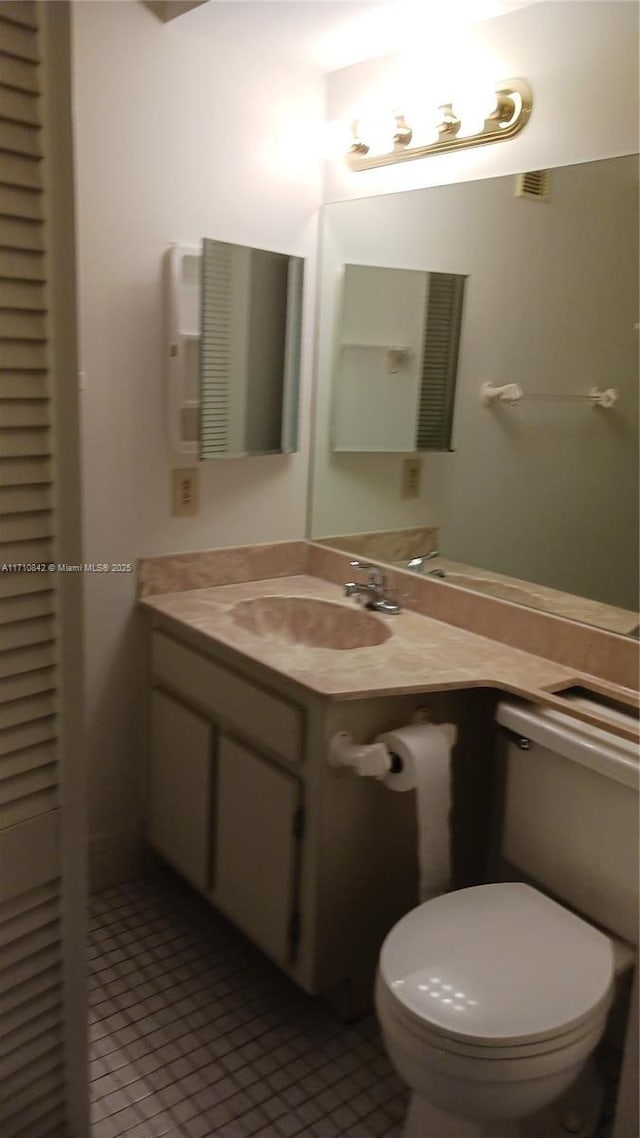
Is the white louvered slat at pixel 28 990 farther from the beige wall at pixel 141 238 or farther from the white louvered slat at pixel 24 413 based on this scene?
the beige wall at pixel 141 238

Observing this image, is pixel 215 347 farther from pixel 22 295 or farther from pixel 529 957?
pixel 529 957

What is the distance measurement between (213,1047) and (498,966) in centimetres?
75

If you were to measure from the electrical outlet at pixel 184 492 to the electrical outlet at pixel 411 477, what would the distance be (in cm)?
56

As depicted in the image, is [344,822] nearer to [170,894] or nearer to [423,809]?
[423,809]

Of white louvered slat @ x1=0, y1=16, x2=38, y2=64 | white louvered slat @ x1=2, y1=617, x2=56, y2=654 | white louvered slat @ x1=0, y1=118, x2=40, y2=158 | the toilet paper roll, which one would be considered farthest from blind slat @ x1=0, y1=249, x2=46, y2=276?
the toilet paper roll

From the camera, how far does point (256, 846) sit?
72.2 inches

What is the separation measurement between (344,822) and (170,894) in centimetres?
80

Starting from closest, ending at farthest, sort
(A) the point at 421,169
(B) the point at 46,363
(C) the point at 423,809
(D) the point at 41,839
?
(B) the point at 46,363
(D) the point at 41,839
(C) the point at 423,809
(A) the point at 421,169

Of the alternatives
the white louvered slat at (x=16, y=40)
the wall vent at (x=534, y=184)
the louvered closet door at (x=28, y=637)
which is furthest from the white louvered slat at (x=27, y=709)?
the wall vent at (x=534, y=184)

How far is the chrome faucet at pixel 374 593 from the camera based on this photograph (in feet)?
7.06

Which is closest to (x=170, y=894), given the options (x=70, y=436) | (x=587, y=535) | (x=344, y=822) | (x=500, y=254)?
(x=344, y=822)

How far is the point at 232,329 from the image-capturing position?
2107mm

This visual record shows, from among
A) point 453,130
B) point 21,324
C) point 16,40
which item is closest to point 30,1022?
point 21,324

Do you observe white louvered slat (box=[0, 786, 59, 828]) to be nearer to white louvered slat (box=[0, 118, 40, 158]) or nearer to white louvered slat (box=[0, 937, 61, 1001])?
white louvered slat (box=[0, 937, 61, 1001])
